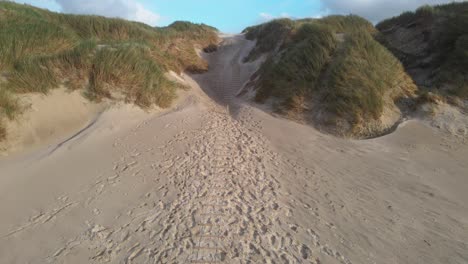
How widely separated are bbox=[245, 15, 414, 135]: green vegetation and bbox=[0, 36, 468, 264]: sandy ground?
0.99 meters

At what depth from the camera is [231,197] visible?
406 centimetres

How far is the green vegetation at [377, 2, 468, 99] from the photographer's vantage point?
767 centimetres

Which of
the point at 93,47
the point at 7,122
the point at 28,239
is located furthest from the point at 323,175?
the point at 93,47

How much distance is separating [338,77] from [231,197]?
5126 mm

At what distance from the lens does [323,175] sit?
5008 millimetres

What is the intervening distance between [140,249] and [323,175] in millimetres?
3176

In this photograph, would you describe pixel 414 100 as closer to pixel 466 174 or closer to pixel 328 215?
pixel 466 174

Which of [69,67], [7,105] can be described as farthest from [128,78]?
[7,105]

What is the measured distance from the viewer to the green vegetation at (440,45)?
25.2ft

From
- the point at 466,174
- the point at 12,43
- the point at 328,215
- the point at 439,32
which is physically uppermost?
the point at 439,32

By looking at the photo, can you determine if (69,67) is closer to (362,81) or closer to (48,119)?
(48,119)

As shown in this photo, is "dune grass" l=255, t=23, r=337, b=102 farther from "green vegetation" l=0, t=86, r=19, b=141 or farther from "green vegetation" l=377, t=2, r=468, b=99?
"green vegetation" l=0, t=86, r=19, b=141

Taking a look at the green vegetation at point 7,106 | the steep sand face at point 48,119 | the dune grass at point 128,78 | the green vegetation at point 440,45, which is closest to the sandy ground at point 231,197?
the steep sand face at point 48,119

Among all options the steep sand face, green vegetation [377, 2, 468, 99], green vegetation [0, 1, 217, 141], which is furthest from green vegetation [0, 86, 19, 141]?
green vegetation [377, 2, 468, 99]
